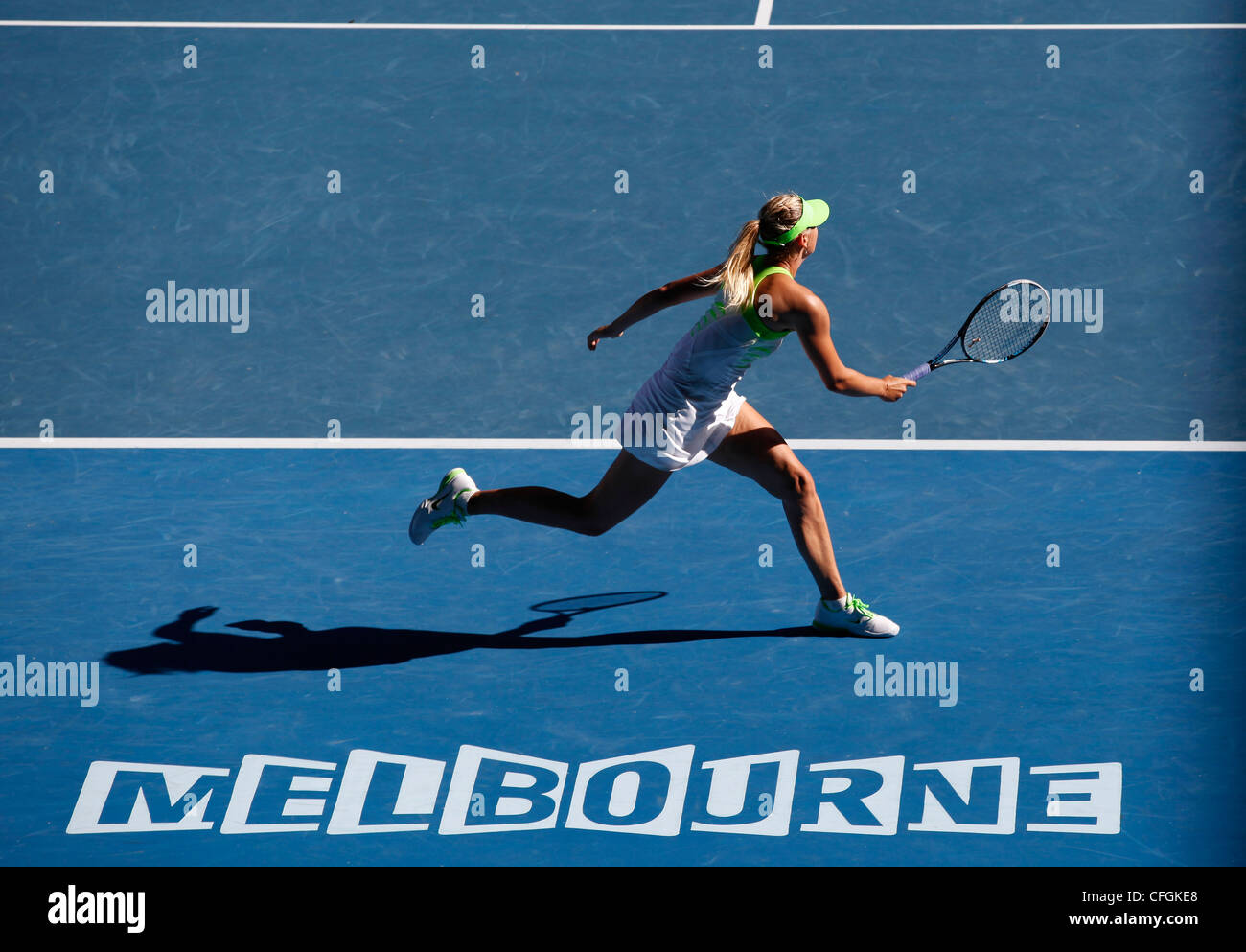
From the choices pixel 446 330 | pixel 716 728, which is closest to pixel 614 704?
pixel 716 728

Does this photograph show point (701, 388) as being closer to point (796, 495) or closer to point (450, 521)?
point (796, 495)

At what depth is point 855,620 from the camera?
7.32m

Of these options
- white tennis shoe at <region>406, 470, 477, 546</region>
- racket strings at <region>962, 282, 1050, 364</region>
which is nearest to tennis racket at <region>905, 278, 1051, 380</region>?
racket strings at <region>962, 282, 1050, 364</region>

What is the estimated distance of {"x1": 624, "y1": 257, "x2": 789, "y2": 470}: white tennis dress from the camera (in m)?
6.88

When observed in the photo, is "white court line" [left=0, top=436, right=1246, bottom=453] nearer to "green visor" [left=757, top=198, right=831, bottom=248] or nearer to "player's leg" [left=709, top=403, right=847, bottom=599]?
"player's leg" [left=709, top=403, right=847, bottom=599]

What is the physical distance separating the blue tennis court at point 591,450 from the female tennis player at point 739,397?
55 centimetres

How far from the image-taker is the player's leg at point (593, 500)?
710 centimetres

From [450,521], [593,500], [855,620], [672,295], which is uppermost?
[672,295]

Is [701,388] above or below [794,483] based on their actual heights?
above

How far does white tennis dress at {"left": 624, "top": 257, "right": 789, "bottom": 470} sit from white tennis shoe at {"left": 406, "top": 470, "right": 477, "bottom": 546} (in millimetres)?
972

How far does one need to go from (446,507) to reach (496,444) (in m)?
2.08

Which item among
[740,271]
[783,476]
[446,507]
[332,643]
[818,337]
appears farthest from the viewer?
[446,507]

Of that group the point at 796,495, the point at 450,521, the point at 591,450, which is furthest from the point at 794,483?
the point at 591,450

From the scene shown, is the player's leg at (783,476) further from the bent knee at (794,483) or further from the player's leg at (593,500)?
the player's leg at (593,500)
